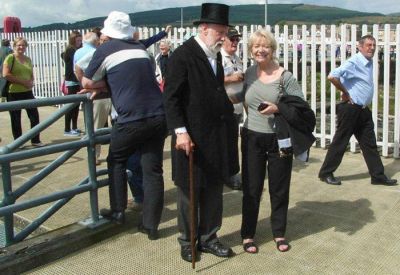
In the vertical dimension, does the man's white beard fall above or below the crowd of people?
above

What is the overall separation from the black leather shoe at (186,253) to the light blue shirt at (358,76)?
9.65ft

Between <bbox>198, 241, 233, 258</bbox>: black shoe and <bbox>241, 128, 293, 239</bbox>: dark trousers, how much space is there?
0.83ft

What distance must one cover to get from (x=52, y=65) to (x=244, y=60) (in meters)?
6.21

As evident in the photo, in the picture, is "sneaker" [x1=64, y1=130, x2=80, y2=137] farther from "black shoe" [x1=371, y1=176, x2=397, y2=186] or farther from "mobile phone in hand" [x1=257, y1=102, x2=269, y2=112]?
"mobile phone in hand" [x1=257, y1=102, x2=269, y2=112]

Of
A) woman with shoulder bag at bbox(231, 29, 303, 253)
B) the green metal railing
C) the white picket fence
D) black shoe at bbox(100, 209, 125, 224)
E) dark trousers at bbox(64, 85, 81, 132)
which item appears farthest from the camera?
dark trousers at bbox(64, 85, 81, 132)

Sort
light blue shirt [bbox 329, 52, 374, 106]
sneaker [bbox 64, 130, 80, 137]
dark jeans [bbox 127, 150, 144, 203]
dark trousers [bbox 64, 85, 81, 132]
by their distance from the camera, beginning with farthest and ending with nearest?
sneaker [bbox 64, 130, 80, 137] < dark trousers [bbox 64, 85, 81, 132] < light blue shirt [bbox 329, 52, 374, 106] < dark jeans [bbox 127, 150, 144, 203]

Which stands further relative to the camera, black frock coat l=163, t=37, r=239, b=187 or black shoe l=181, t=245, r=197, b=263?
black shoe l=181, t=245, r=197, b=263

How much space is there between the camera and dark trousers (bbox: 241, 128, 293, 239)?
3.80 m

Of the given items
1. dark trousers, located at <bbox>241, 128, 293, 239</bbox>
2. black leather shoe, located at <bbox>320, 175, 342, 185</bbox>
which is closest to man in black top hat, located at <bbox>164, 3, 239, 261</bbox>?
dark trousers, located at <bbox>241, 128, 293, 239</bbox>

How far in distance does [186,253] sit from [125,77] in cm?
142

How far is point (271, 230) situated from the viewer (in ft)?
14.1

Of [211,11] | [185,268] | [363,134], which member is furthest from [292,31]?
[185,268]

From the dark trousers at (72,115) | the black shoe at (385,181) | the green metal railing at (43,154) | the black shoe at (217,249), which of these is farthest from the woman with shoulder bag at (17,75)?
the black shoe at (385,181)

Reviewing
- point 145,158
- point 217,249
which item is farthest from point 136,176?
point 217,249
